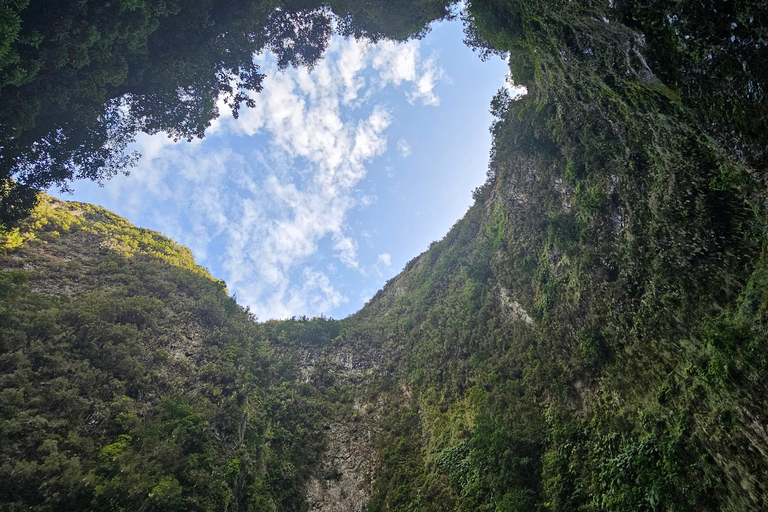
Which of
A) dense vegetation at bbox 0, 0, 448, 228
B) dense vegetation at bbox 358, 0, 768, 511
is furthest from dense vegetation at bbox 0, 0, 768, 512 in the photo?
dense vegetation at bbox 0, 0, 448, 228

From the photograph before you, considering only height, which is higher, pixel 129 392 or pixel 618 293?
pixel 129 392

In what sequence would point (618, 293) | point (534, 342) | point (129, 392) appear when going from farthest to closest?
1. point (129, 392)
2. point (534, 342)
3. point (618, 293)

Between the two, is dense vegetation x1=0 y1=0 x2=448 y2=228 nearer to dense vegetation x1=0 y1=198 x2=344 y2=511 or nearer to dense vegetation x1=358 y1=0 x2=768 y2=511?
dense vegetation x1=0 y1=198 x2=344 y2=511

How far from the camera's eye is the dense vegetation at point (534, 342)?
699cm

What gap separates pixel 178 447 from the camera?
41.8 feet

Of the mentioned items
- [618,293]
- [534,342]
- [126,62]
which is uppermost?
[126,62]

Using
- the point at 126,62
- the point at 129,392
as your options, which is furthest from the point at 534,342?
the point at 126,62

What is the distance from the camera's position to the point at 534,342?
14086 millimetres

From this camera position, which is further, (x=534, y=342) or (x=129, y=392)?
(x=129, y=392)

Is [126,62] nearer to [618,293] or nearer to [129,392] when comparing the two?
[129,392]

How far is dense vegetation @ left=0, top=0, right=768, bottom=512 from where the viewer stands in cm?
699

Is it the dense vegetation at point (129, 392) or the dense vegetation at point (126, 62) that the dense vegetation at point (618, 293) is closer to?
the dense vegetation at point (129, 392)

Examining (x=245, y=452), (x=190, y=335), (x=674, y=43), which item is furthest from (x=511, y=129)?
(x=190, y=335)

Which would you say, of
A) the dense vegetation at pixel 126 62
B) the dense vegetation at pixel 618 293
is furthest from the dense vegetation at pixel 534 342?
the dense vegetation at pixel 126 62
